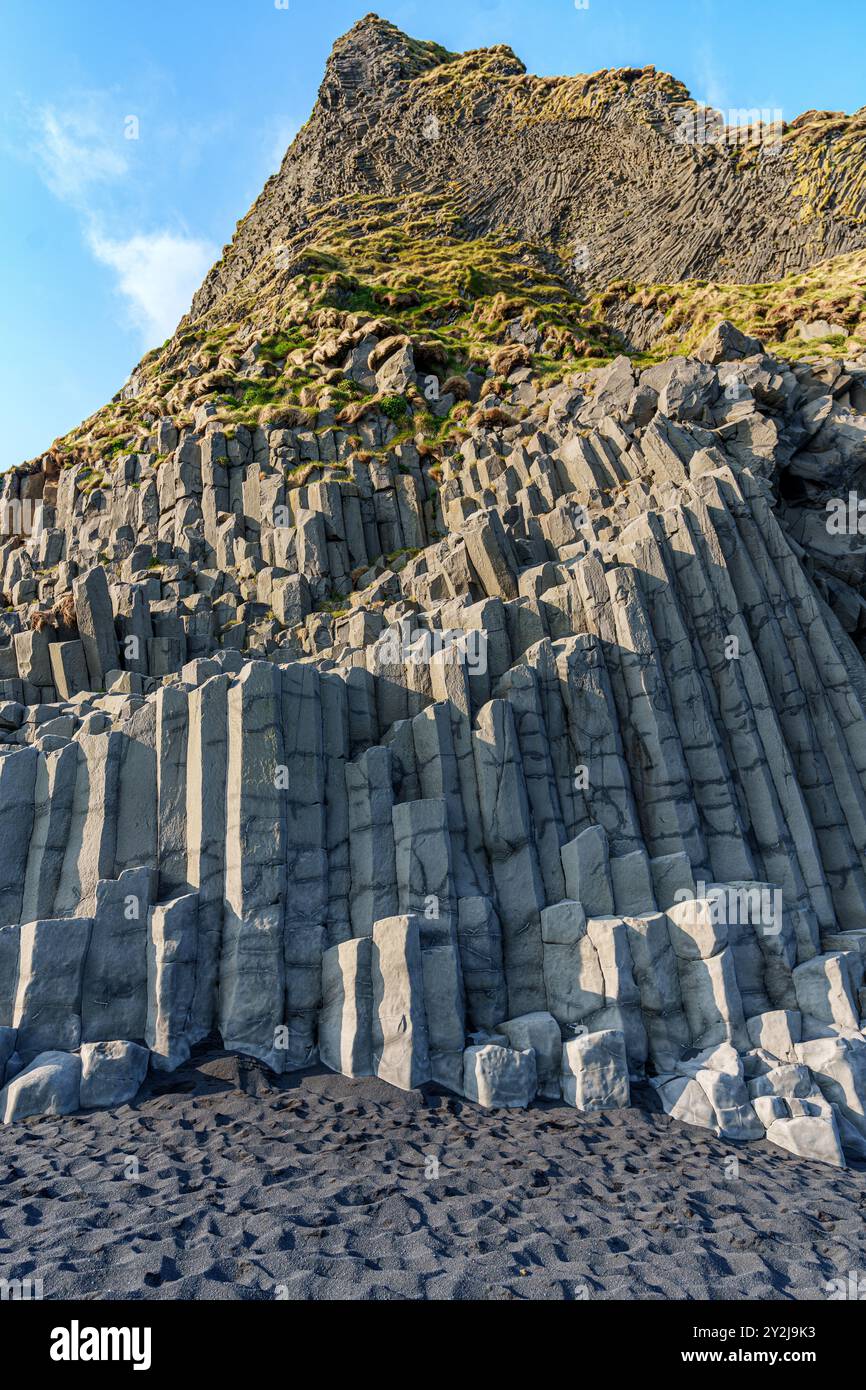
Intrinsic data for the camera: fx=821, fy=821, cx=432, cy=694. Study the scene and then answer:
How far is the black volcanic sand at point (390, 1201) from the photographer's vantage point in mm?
7328

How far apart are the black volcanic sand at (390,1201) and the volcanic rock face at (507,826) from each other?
608mm

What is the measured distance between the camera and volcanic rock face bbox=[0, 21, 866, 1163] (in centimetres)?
1128

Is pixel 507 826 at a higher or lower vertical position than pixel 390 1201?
higher

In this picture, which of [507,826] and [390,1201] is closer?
[390,1201]

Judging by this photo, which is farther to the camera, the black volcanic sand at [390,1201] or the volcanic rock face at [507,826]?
the volcanic rock face at [507,826]

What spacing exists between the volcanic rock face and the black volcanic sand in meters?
0.61

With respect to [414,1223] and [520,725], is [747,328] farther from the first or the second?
[414,1223]

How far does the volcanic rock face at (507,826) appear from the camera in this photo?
37.0 ft

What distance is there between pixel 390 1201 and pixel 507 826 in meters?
6.07

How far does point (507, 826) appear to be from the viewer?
1351 cm

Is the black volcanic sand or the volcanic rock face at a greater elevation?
the volcanic rock face

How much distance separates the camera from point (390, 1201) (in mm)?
8594

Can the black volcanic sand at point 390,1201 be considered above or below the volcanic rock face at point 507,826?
below
